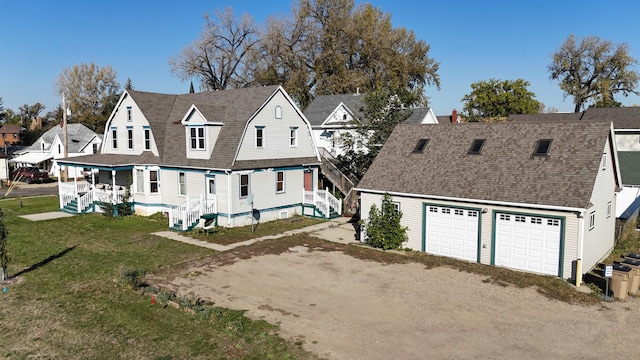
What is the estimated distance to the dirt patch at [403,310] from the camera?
10586 mm

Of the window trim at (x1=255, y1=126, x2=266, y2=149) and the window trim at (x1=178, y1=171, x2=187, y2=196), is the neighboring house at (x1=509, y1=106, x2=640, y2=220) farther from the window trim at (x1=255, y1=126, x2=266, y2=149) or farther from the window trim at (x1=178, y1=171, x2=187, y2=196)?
the window trim at (x1=178, y1=171, x2=187, y2=196)

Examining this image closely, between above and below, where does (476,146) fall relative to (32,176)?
above

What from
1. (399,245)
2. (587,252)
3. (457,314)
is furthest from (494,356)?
(399,245)

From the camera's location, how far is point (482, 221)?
1745cm

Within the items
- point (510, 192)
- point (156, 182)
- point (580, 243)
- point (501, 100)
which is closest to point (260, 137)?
point (156, 182)

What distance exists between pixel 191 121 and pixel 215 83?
34.6 metres

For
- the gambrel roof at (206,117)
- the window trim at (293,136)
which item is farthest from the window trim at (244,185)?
the window trim at (293,136)

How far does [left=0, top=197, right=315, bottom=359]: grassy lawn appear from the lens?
10266mm

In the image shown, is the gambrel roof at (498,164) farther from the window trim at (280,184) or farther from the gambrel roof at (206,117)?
the gambrel roof at (206,117)

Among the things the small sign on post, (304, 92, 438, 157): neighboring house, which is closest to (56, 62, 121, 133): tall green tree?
(304, 92, 438, 157): neighboring house

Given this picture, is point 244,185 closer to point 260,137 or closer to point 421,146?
point 260,137

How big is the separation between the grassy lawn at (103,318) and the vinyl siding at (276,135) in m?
7.22

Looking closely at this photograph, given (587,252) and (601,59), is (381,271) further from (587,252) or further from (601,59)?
(601,59)

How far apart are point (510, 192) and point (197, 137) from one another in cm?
1670
